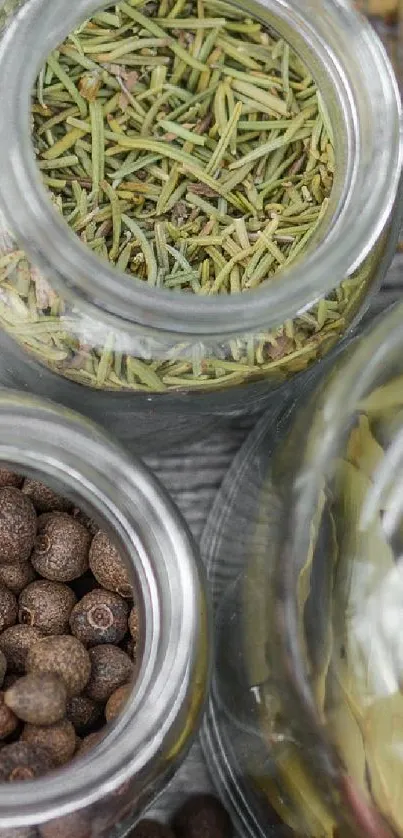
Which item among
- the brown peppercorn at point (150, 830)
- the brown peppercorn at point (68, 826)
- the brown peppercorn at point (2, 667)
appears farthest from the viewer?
the brown peppercorn at point (150, 830)

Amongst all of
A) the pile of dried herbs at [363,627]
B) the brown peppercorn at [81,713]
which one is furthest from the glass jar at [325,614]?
the brown peppercorn at [81,713]

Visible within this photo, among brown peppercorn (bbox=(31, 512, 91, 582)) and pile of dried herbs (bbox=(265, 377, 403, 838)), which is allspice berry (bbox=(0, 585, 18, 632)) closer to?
brown peppercorn (bbox=(31, 512, 91, 582))

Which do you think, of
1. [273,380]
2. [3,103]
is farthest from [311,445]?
[3,103]

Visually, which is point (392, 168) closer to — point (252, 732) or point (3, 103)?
point (3, 103)

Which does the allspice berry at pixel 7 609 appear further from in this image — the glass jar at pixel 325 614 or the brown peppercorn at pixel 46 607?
the glass jar at pixel 325 614

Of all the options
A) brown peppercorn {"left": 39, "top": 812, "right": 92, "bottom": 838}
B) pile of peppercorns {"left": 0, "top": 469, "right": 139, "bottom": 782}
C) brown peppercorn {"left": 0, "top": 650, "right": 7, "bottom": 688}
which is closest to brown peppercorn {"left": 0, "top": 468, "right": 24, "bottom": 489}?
pile of peppercorns {"left": 0, "top": 469, "right": 139, "bottom": 782}
